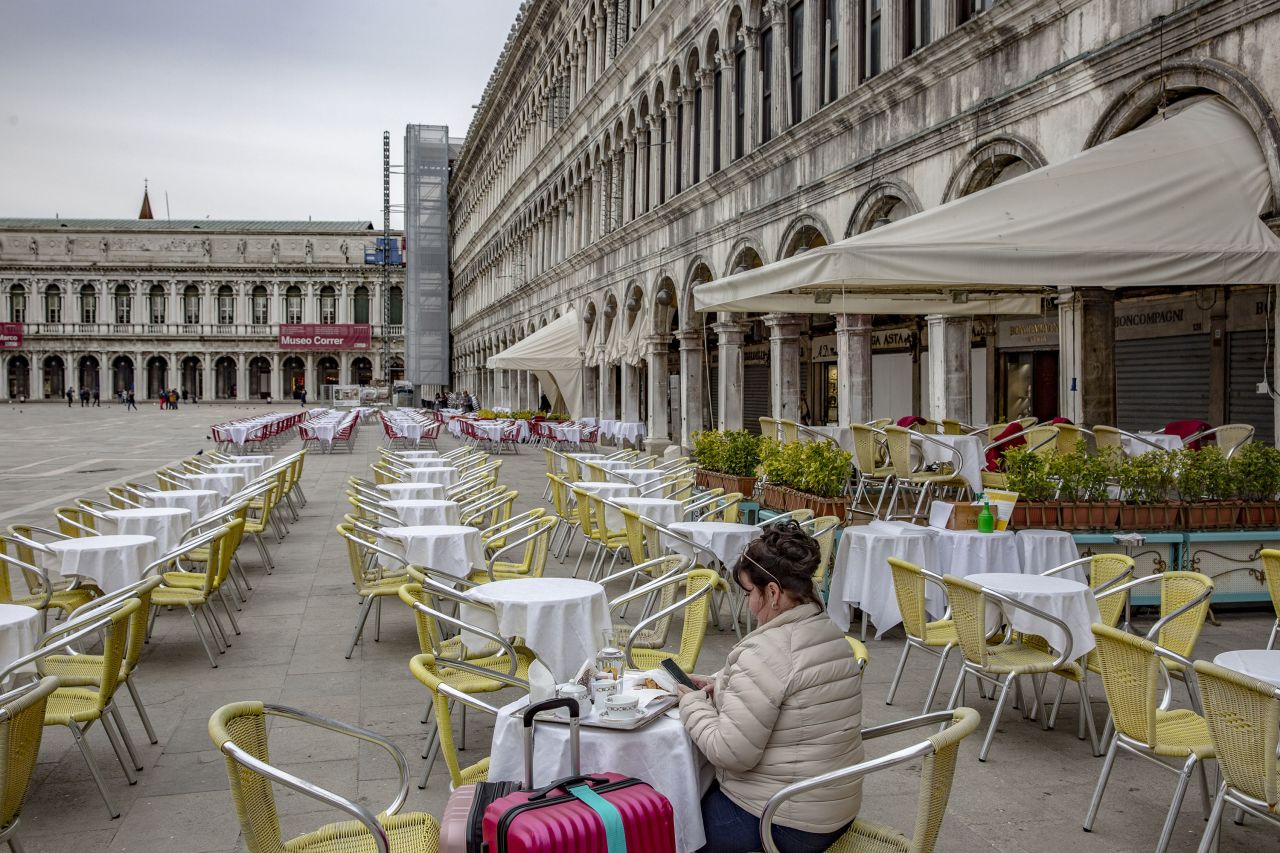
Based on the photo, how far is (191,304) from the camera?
304 feet

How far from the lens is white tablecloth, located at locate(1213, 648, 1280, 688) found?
3.86m

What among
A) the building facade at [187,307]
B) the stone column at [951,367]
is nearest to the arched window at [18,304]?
the building facade at [187,307]

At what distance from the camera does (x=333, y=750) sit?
4.99 meters

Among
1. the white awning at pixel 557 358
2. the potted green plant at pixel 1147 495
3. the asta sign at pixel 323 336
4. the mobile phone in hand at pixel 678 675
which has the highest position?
the asta sign at pixel 323 336

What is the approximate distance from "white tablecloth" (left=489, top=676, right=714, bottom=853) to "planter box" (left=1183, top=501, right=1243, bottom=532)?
19.8ft

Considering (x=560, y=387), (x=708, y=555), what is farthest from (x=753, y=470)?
(x=560, y=387)

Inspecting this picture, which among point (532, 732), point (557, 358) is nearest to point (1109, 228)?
point (532, 732)

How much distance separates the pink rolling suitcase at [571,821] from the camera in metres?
2.57

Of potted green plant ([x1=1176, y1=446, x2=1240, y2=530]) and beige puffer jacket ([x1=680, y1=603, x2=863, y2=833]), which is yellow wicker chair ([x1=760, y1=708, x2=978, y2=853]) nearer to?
beige puffer jacket ([x1=680, y1=603, x2=863, y2=833])

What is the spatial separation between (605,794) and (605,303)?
91.8 ft

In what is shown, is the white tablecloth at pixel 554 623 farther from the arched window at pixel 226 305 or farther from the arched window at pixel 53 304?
the arched window at pixel 53 304

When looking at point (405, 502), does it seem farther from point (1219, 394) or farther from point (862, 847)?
Answer: point (1219, 394)

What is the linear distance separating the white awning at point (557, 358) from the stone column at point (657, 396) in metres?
1.77

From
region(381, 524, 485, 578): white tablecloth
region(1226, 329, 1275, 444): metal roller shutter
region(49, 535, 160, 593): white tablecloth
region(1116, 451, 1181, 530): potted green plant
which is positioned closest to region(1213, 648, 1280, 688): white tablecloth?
region(1116, 451, 1181, 530): potted green plant
